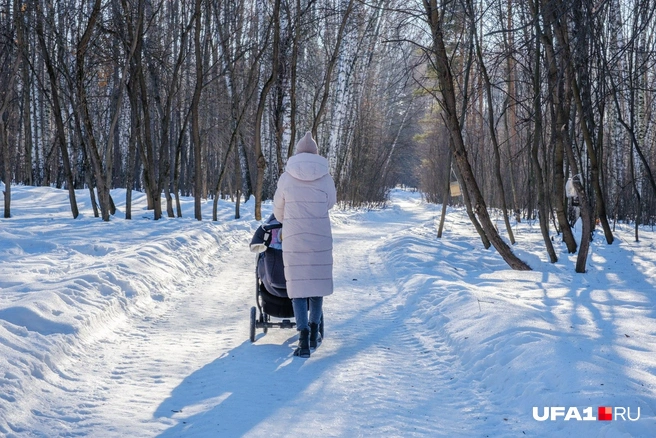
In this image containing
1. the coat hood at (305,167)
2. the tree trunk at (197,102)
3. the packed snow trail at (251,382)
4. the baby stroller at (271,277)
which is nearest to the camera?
the packed snow trail at (251,382)

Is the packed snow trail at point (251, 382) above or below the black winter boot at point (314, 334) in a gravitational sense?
below

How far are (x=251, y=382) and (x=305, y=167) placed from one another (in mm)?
1912

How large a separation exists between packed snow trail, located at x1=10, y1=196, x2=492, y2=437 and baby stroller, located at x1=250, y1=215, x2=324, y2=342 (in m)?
0.20

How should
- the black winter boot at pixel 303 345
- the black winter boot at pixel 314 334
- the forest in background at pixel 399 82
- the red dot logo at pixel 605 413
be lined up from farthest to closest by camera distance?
1. the forest in background at pixel 399 82
2. the black winter boot at pixel 314 334
3. the black winter boot at pixel 303 345
4. the red dot logo at pixel 605 413

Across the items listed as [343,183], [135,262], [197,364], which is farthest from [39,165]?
[197,364]

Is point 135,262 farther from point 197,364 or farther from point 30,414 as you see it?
point 30,414

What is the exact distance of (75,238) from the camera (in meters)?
11.0

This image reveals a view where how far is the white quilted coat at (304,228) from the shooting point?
17.5ft

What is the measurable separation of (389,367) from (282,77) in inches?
540

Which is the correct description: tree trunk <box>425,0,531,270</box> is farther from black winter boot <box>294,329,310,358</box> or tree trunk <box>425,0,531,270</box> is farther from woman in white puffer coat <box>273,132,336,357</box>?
black winter boot <box>294,329,310,358</box>

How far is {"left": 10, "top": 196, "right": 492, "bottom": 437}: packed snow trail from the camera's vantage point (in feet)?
11.9

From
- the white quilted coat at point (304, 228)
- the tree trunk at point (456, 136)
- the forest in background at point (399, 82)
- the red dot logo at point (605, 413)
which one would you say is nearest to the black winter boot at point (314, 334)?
the white quilted coat at point (304, 228)

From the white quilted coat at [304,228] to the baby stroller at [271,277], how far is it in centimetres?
31

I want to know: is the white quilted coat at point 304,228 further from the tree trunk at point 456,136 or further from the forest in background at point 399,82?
the tree trunk at point 456,136
